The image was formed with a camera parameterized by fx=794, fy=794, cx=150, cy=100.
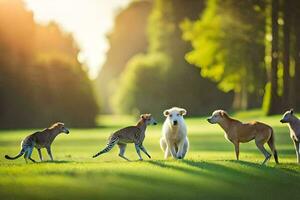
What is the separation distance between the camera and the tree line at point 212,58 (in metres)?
35.7

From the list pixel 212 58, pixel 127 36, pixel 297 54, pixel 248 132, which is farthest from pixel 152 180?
pixel 127 36

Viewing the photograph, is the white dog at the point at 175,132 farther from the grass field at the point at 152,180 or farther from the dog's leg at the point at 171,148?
the grass field at the point at 152,180

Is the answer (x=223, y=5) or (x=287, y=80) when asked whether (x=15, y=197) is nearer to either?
(x=287, y=80)

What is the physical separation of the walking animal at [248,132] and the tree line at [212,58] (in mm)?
19099

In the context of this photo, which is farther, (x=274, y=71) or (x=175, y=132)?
(x=274, y=71)

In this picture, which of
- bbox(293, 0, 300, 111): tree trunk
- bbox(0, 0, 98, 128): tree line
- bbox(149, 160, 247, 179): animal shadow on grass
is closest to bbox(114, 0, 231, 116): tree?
bbox(0, 0, 98, 128): tree line

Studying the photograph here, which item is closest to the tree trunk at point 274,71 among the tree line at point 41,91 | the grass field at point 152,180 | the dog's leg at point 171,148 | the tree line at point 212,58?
the tree line at point 212,58

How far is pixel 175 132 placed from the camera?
51.6ft

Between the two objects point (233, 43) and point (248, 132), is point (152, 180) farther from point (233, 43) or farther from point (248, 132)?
point (233, 43)

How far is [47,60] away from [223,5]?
1005 cm

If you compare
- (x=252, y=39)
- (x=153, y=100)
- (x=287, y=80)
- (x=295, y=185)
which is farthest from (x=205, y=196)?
(x=153, y=100)

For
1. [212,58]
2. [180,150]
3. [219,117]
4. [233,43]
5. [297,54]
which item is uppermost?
[233,43]

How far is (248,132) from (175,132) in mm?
1592

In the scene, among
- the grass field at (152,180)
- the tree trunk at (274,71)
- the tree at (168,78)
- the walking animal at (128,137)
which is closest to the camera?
the grass field at (152,180)
